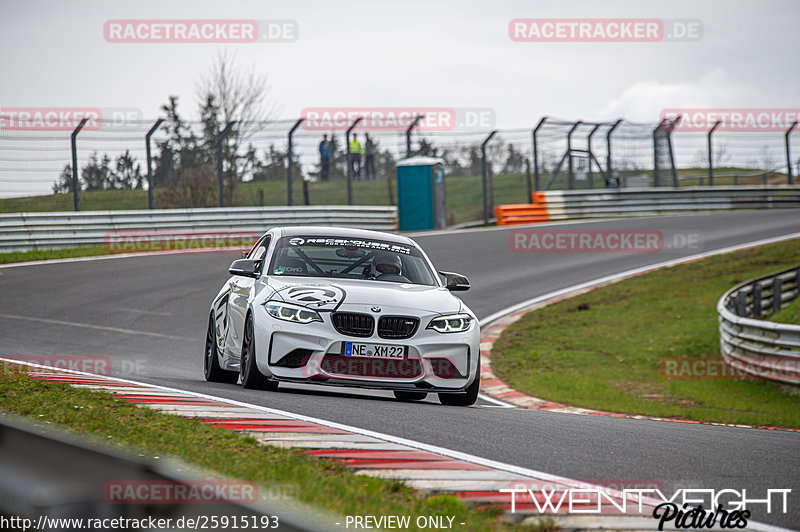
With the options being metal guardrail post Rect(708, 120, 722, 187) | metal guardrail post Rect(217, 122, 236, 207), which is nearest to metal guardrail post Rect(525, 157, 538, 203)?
metal guardrail post Rect(708, 120, 722, 187)

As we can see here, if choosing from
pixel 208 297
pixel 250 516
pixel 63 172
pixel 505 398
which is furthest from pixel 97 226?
pixel 250 516

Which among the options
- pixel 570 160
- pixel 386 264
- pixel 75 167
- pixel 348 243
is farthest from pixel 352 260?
pixel 570 160

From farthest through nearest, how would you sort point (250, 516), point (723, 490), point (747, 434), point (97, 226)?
point (97, 226), point (747, 434), point (723, 490), point (250, 516)

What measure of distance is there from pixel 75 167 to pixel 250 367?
15305mm

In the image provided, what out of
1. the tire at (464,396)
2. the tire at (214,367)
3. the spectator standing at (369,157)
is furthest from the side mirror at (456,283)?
the spectator standing at (369,157)

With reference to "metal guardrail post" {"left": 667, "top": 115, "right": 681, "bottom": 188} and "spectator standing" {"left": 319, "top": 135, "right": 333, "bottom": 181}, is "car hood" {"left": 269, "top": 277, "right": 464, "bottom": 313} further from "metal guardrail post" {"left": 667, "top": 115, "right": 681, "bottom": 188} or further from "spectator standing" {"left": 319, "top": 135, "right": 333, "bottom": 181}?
"metal guardrail post" {"left": 667, "top": 115, "right": 681, "bottom": 188}

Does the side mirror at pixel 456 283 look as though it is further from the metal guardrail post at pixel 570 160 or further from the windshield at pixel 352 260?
the metal guardrail post at pixel 570 160

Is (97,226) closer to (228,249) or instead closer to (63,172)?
(63,172)

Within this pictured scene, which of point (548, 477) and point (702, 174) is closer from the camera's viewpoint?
point (548, 477)

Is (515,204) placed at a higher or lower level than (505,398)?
higher

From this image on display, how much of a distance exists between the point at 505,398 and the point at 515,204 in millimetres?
19121

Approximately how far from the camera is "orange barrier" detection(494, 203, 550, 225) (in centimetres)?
2786

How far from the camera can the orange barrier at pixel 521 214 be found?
27862 mm

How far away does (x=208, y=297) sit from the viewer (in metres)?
16.0
